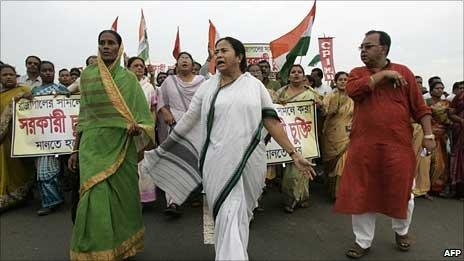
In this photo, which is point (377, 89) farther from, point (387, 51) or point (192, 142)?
point (192, 142)

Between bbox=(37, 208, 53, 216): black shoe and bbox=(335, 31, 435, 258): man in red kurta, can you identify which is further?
bbox=(37, 208, 53, 216): black shoe

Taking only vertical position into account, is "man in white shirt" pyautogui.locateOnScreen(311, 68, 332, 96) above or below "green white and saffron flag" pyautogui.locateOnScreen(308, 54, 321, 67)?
below

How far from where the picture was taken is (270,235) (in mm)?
4328

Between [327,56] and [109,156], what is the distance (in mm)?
8499

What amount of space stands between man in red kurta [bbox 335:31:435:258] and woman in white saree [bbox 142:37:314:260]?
1.13 m

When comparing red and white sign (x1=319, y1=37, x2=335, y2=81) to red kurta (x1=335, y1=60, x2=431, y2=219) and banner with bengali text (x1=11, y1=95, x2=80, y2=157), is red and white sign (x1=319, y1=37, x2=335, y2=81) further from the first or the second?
banner with bengali text (x1=11, y1=95, x2=80, y2=157)

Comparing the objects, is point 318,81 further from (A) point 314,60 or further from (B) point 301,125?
(A) point 314,60

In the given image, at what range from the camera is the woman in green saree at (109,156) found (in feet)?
10.4

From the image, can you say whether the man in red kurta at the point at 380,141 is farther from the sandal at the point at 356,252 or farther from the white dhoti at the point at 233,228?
the white dhoti at the point at 233,228

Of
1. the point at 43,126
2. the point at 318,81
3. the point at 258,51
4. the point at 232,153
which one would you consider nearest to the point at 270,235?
the point at 232,153

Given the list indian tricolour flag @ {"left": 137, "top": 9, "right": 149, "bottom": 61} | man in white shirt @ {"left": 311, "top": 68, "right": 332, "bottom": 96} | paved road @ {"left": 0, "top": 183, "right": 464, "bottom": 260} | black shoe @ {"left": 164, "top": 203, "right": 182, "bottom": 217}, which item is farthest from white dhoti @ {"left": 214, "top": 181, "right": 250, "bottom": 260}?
indian tricolour flag @ {"left": 137, "top": 9, "right": 149, "bottom": 61}

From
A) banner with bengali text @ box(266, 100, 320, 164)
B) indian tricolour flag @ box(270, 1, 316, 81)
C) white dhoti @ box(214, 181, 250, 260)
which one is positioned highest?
indian tricolour flag @ box(270, 1, 316, 81)

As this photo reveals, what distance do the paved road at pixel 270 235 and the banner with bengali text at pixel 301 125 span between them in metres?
0.80

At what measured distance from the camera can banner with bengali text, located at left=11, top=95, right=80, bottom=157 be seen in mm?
5141
